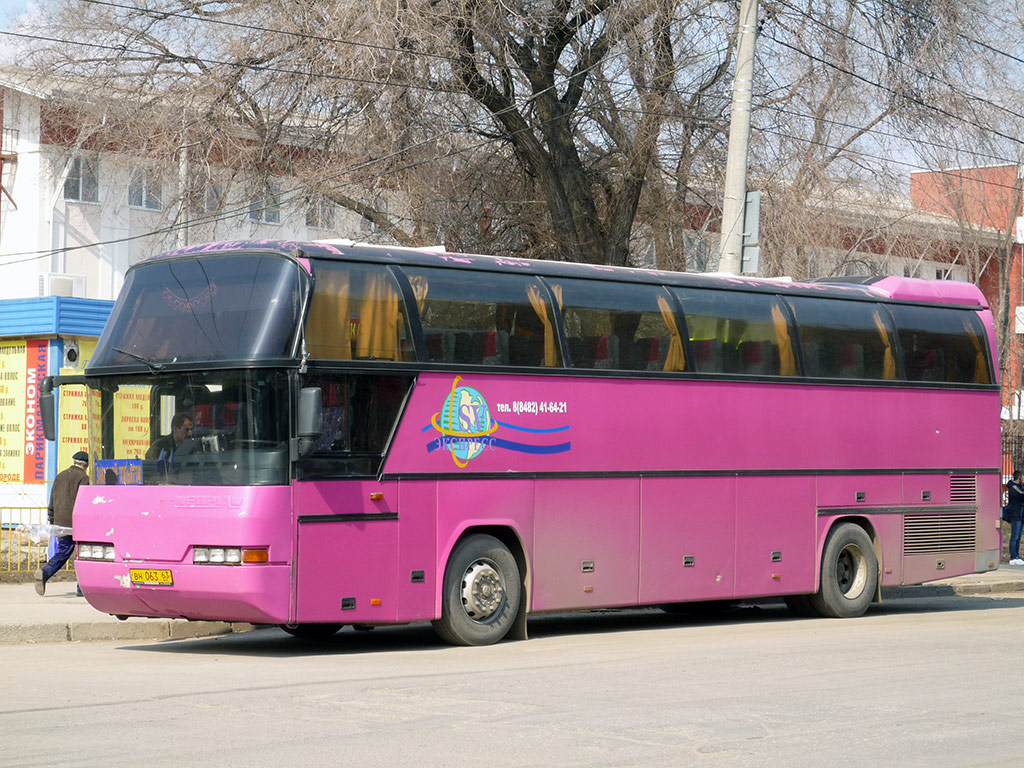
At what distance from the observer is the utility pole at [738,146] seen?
Result: 19141 mm

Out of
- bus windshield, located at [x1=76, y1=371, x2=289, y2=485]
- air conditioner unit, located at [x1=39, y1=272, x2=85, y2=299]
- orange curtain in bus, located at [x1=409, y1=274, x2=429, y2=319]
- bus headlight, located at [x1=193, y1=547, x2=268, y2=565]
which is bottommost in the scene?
bus headlight, located at [x1=193, y1=547, x2=268, y2=565]

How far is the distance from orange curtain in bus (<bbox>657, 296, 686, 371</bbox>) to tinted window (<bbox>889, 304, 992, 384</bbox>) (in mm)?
3797

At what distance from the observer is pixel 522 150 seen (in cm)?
2277

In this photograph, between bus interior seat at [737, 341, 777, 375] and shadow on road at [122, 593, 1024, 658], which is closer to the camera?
shadow on road at [122, 593, 1024, 658]

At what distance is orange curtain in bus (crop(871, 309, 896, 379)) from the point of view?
59.9ft

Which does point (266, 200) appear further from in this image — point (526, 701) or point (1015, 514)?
point (1015, 514)

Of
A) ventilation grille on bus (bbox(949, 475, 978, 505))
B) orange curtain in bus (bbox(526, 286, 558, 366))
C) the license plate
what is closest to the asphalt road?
the license plate

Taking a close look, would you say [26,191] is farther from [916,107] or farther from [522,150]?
[916,107]

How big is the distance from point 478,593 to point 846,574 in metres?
6.08

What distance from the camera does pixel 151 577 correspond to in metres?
13.0

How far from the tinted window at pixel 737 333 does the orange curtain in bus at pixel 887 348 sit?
1.64 m

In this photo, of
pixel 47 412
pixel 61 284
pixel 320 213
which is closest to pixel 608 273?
pixel 47 412

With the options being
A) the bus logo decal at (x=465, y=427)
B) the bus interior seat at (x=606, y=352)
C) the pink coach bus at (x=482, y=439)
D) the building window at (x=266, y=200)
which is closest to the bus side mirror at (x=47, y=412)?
the pink coach bus at (x=482, y=439)

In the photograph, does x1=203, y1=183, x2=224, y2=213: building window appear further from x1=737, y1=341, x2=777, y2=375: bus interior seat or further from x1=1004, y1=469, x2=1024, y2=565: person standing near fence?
x1=1004, y1=469, x2=1024, y2=565: person standing near fence
